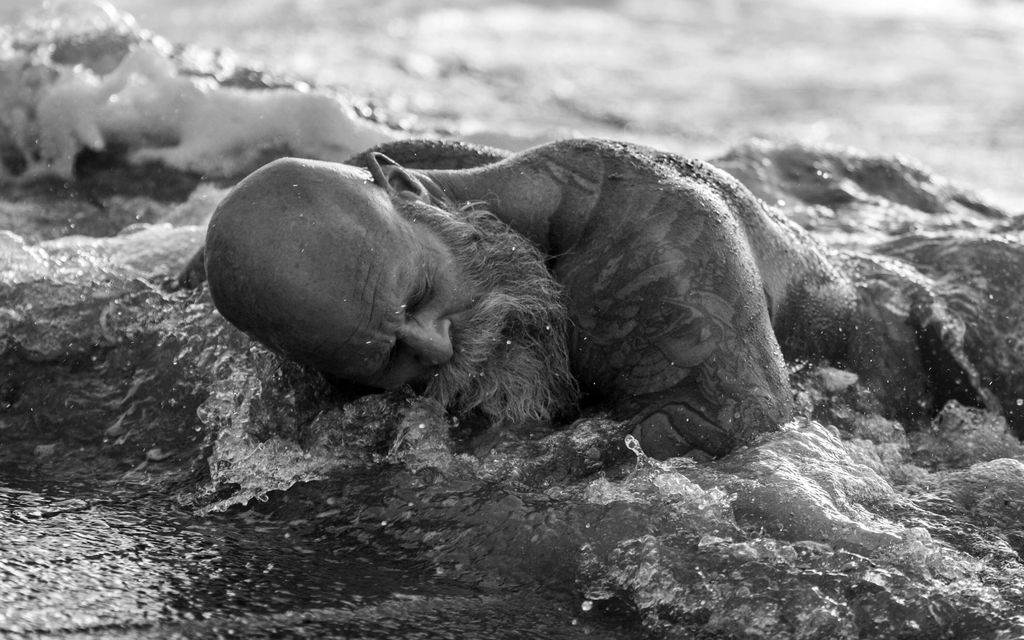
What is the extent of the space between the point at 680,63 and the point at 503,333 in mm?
11055

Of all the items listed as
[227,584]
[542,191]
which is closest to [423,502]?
[227,584]

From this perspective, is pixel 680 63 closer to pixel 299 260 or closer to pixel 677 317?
pixel 677 317

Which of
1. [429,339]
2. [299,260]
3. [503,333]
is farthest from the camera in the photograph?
[503,333]

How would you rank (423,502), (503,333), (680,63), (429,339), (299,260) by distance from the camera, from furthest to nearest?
(680,63)
(503,333)
(423,502)
(429,339)
(299,260)

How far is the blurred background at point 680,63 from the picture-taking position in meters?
9.75

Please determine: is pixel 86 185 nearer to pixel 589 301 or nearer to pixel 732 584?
pixel 589 301

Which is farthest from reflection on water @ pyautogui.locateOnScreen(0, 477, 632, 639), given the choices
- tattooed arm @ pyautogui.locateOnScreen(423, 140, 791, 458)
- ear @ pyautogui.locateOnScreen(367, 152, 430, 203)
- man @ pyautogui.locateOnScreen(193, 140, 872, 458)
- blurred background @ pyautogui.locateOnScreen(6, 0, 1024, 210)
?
blurred background @ pyautogui.locateOnScreen(6, 0, 1024, 210)

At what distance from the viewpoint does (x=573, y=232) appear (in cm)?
325

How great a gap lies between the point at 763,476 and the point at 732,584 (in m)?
0.33

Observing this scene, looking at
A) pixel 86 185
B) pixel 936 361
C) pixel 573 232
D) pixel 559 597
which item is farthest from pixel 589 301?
pixel 86 185

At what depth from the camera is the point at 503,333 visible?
314 centimetres

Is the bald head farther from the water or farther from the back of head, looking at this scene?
the water

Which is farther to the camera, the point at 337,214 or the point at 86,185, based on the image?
the point at 86,185

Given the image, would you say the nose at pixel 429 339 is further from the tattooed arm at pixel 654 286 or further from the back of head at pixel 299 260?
the tattooed arm at pixel 654 286
